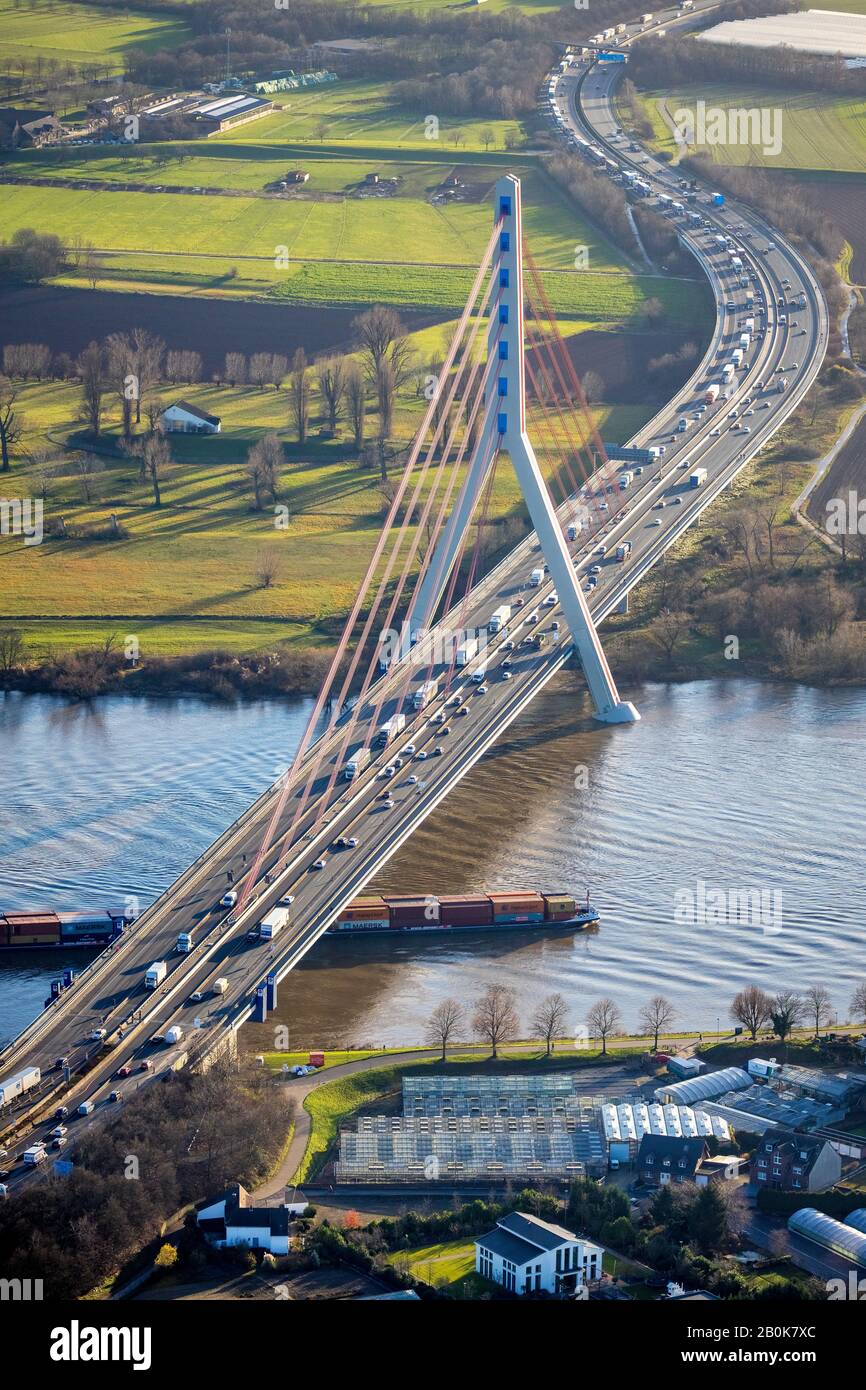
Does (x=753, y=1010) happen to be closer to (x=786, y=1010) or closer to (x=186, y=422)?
(x=786, y=1010)

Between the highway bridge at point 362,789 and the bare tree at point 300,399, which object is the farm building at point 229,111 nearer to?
the bare tree at point 300,399

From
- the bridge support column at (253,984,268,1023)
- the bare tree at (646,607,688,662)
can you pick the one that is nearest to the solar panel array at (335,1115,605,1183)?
the bridge support column at (253,984,268,1023)

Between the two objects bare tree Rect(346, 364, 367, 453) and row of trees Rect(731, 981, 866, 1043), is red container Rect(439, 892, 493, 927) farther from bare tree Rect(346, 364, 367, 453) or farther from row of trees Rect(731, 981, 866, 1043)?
bare tree Rect(346, 364, 367, 453)

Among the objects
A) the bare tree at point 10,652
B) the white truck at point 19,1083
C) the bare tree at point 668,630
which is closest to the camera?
the white truck at point 19,1083

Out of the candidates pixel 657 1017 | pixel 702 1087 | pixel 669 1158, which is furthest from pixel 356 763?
pixel 669 1158

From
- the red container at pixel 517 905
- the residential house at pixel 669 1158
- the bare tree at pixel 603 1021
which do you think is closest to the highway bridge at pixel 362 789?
the red container at pixel 517 905

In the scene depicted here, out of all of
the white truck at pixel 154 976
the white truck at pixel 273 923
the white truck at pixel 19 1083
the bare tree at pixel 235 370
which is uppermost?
the bare tree at pixel 235 370
